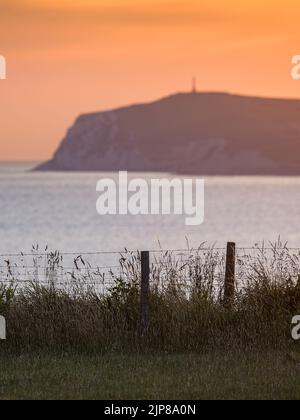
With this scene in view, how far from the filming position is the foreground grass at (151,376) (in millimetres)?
12914

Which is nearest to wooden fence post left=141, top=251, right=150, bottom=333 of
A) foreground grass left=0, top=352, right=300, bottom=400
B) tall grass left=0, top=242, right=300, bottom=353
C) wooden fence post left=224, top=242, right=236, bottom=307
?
tall grass left=0, top=242, right=300, bottom=353

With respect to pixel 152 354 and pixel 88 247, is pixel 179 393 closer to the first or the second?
pixel 152 354

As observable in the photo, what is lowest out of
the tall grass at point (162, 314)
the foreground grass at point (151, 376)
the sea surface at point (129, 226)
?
the foreground grass at point (151, 376)

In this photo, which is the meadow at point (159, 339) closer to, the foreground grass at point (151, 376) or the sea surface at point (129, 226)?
the foreground grass at point (151, 376)

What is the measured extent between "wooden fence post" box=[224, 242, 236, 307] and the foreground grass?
Result: 1.85 metres

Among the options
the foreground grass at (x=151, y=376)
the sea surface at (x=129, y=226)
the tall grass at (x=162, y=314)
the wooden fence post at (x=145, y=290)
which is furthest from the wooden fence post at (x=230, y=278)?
the sea surface at (x=129, y=226)

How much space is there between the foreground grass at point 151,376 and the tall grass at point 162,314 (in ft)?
1.85

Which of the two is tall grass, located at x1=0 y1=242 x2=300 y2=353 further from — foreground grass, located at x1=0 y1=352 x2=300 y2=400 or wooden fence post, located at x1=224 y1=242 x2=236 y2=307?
foreground grass, located at x1=0 y1=352 x2=300 y2=400

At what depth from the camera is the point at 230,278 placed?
17.2m

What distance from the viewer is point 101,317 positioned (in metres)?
16.3

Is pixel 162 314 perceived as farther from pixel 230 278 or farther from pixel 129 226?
pixel 129 226

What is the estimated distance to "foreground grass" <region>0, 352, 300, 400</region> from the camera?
1291 cm

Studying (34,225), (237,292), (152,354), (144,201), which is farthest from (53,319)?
(144,201)

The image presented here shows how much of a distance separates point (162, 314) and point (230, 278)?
145 cm
